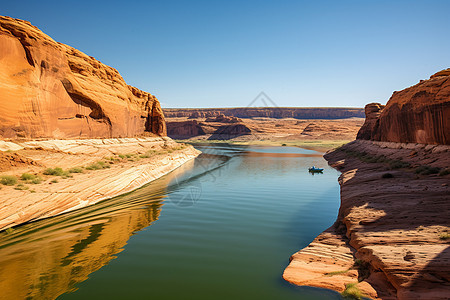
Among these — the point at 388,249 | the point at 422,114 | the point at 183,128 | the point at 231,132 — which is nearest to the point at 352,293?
the point at 388,249

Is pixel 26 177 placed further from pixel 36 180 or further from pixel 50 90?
pixel 50 90

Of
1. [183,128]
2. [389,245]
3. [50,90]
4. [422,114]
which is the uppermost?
[50,90]

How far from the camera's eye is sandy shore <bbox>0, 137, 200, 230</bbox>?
927cm

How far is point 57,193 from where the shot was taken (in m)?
10.6

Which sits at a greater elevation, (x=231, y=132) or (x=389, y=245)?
(x=231, y=132)

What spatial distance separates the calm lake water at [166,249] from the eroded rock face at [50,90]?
8.06m

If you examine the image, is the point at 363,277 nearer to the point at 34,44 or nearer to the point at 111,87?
the point at 34,44

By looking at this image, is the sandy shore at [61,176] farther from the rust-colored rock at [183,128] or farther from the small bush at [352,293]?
the rust-colored rock at [183,128]

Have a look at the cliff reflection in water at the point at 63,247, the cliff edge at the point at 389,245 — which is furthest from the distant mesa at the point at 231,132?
the cliff reflection in water at the point at 63,247

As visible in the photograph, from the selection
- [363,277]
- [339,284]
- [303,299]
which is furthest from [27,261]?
[363,277]

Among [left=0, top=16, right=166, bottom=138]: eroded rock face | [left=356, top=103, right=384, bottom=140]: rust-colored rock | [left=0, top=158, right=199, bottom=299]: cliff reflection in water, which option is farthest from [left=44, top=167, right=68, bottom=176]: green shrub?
[left=356, top=103, right=384, bottom=140]: rust-colored rock

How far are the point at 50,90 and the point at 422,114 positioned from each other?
2523 centimetres

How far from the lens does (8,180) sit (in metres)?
10.1

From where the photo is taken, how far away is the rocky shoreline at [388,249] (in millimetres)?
4625
